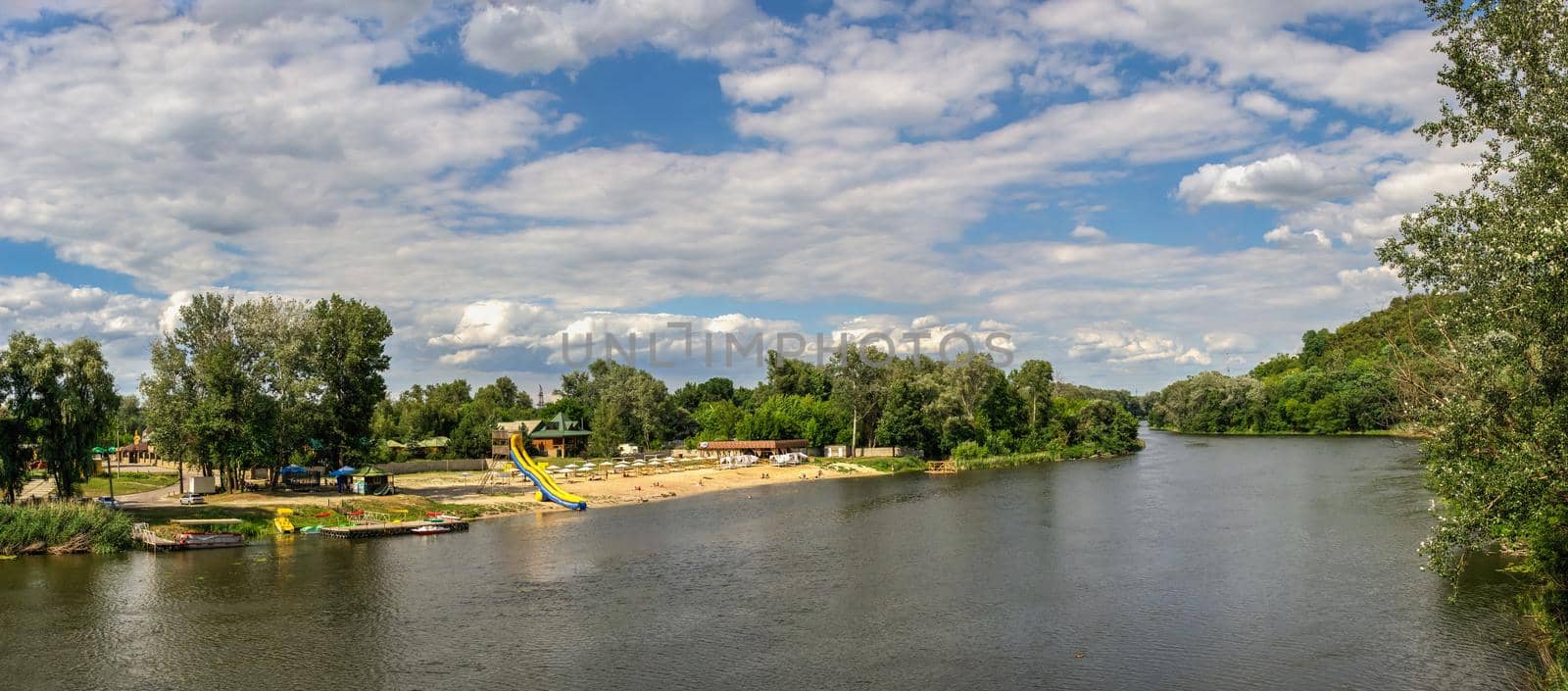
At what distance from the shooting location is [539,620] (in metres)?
32.2

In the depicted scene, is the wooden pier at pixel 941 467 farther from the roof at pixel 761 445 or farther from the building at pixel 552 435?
the building at pixel 552 435

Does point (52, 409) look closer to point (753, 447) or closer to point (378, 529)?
point (378, 529)

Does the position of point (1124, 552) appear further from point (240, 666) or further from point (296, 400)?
point (296, 400)

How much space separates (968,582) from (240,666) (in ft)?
83.8

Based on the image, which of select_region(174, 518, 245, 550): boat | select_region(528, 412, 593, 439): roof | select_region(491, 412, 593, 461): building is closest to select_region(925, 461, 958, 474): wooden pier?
select_region(491, 412, 593, 461): building

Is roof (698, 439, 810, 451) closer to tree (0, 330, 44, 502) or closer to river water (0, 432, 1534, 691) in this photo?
river water (0, 432, 1534, 691)

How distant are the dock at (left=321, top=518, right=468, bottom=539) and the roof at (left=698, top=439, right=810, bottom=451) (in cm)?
6163

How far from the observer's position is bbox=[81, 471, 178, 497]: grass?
6656 cm

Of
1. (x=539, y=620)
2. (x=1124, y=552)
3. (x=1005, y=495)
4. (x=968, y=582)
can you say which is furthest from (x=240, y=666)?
(x=1005, y=495)

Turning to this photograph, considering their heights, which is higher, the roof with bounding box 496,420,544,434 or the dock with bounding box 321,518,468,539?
the roof with bounding box 496,420,544,434

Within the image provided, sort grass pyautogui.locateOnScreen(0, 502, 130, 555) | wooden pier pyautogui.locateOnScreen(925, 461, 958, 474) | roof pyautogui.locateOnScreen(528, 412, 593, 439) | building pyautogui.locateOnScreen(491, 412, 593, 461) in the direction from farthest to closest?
roof pyautogui.locateOnScreen(528, 412, 593, 439) → building pyautogui.locateOnScreen(491, 412, 593, 461) → wooden pier pyautogui.locateOnScreen(925, 461, 958, 474) → grass pyautogui.locateOnScreen(0, 502, 130, 555)

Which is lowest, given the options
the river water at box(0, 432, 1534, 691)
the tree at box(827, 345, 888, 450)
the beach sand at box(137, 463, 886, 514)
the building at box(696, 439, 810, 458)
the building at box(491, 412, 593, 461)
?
the river water at box(0, 432, 1534, 691)

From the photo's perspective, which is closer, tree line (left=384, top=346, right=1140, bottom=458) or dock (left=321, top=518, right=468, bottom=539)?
dock (left=321, top=518, right=468, bottom=539)

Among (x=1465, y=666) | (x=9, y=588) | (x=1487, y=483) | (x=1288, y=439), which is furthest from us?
(x=1288, y=439)
